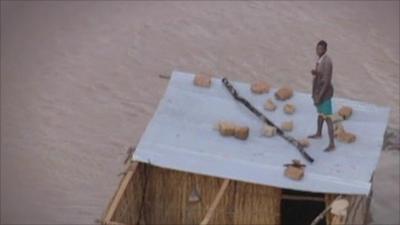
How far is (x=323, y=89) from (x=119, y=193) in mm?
1835

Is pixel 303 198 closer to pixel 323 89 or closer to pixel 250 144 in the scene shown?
pixel 250 144

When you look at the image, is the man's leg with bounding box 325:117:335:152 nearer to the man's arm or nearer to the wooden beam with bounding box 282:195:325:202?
the man's arm

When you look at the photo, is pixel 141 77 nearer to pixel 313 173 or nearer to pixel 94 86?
pixel 94 86

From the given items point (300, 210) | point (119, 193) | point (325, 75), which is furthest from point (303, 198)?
point (119, 193)

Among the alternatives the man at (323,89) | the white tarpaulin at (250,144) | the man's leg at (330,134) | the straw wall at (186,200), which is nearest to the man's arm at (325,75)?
the man at (323,89)

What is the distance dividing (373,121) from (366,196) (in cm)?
78

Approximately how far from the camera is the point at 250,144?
8812 millimetres

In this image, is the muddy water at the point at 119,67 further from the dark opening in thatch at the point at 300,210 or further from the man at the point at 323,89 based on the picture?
the man at the point at 323,89

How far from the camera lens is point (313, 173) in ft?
27.8

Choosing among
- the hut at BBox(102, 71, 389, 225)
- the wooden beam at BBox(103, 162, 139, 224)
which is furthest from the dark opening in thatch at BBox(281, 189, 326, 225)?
the wooden beam at BBox(103, 162, 139, 224)

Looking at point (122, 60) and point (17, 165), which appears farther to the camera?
point (122, 60)

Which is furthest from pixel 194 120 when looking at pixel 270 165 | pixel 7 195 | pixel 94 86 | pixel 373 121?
pixel 94 86

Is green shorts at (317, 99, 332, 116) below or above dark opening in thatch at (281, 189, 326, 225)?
above

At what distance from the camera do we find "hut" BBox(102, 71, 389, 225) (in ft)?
27.8
